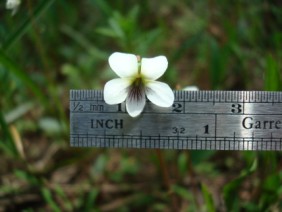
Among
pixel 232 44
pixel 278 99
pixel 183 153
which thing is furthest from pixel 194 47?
pixel 278 99

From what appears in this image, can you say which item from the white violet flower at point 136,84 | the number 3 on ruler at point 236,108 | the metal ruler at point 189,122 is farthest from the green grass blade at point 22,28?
the number 3 on ruler at point 236,108

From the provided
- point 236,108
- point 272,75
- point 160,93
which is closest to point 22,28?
point 160,93

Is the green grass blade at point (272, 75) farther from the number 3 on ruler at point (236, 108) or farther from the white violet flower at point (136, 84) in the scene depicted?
the white violet flower at point (136, 84)

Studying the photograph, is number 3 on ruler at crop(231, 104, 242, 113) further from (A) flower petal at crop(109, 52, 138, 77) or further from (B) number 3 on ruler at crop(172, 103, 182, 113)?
(A) flower petal at crop(109, 52, 138, 77)

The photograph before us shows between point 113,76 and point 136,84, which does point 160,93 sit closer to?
point 136,84

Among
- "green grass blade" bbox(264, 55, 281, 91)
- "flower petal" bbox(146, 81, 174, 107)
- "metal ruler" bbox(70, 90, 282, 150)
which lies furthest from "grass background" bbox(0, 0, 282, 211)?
"flower petal" bbox(146, 81, 174, 107)

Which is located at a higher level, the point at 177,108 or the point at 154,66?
the point at 154,66

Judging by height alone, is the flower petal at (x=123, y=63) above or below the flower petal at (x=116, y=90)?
above

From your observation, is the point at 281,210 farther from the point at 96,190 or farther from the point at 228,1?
the point at 228,1
